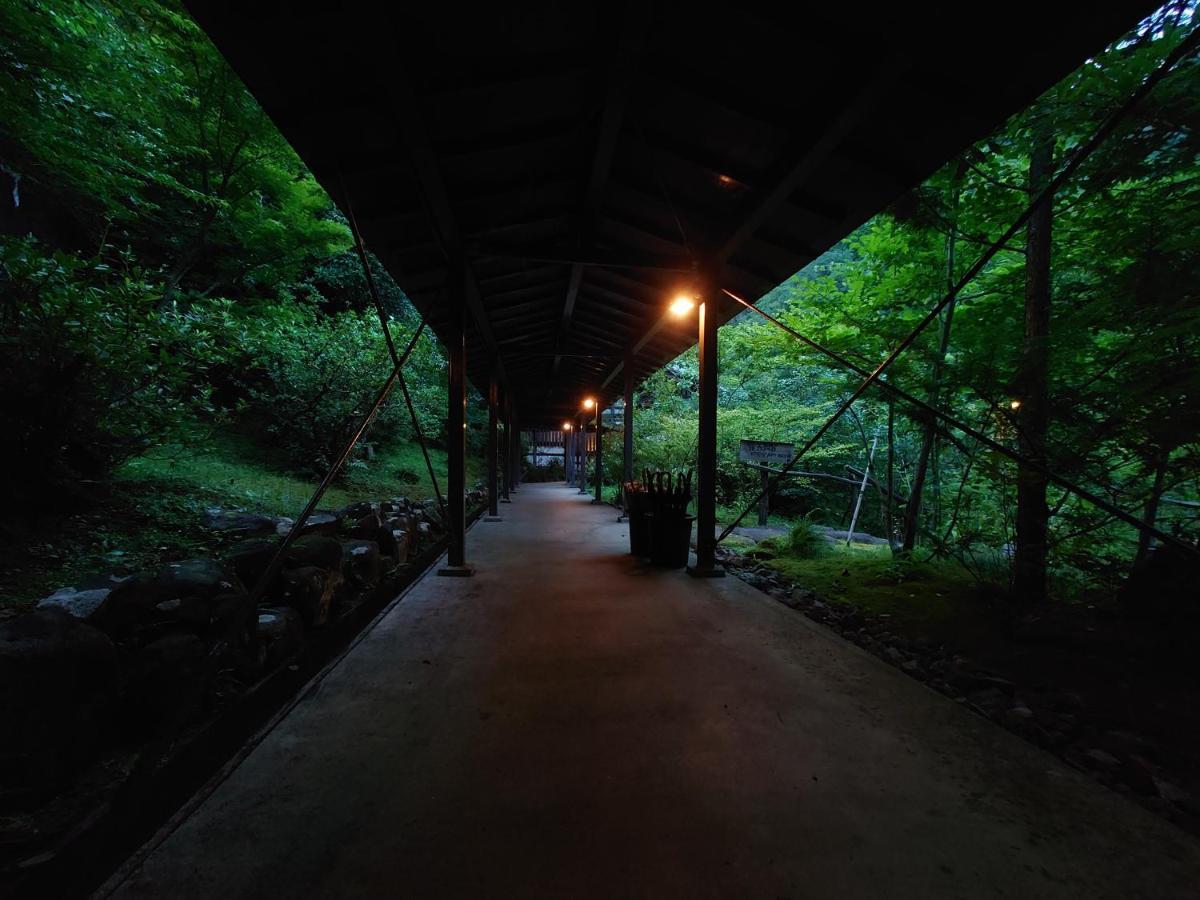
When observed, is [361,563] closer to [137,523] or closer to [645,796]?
[137,523]

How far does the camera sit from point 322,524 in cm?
373

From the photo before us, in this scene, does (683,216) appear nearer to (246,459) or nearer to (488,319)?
(488,319)

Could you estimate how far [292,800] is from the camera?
1.39 m

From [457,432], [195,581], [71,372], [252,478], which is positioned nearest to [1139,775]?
[195,581]

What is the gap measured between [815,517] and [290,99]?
46.4 feet

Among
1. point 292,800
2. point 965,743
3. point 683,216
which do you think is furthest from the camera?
point 683,216

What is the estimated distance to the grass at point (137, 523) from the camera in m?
2.49

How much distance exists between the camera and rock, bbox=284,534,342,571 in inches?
108

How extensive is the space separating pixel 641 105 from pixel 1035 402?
3.26 metres

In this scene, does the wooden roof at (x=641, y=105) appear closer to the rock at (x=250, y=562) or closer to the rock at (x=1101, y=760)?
the rock at (x=250, y=562)

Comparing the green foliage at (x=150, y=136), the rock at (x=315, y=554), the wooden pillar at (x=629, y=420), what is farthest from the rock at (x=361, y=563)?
the wooden pillar at (x=629, y=420)

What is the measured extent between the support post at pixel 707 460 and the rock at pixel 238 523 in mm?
3706

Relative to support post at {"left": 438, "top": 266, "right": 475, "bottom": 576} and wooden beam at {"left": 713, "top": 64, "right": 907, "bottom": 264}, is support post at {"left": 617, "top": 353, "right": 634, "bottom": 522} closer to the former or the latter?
support post at {"left": 438, "top": 266, "right": 475, "bottom": 576}

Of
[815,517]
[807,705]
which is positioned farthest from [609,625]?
[815,517]
